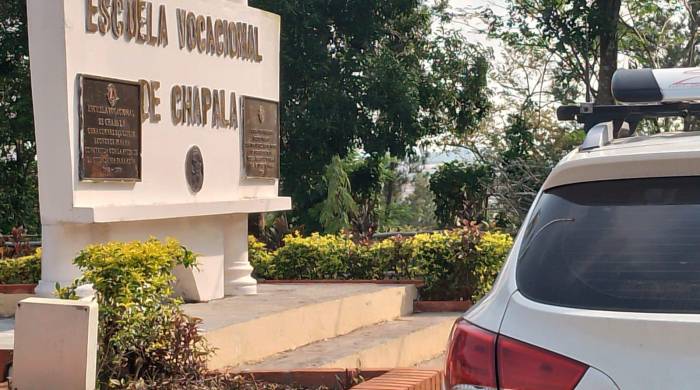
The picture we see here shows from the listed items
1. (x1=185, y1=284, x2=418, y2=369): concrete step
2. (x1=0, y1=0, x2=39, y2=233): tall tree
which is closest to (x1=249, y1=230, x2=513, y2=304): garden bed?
(x1=185, y1=284, x2=418, y2=369): concrete step

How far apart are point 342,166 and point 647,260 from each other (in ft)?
61.2

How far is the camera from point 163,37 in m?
8.97

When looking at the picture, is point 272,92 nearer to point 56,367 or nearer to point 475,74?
point 56,367

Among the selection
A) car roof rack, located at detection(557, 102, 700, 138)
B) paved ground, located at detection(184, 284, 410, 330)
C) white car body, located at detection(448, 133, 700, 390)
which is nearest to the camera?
white car body, located at detection(448, 133, 700, 390)

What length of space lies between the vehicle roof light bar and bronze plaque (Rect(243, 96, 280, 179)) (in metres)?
5.87

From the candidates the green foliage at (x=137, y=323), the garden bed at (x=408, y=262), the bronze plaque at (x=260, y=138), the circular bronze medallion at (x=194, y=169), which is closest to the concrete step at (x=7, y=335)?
the green foliage at (x=137, y=323)

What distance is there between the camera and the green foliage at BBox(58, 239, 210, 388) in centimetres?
598

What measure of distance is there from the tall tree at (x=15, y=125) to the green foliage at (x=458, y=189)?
8179 millimetres

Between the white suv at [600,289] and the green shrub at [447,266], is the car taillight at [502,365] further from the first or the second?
the green shrub at [447,266]

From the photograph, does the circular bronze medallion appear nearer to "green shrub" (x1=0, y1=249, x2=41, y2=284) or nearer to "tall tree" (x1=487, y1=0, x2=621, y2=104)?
"green shrub" (x1=0, y1=249, x2=41, y2=284)

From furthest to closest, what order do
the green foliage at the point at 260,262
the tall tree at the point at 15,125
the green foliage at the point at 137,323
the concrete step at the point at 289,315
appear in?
the tall tree at the point at 15,125 → the green foliage at the point at 260,262 → the concrete step at the point at 289,315 → the green foliage at the point at 137,323

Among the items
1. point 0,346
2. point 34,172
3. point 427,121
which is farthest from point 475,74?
point 0,346

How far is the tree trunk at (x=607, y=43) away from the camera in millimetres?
21281

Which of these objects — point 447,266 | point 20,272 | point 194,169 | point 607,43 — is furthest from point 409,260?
point 607,43
